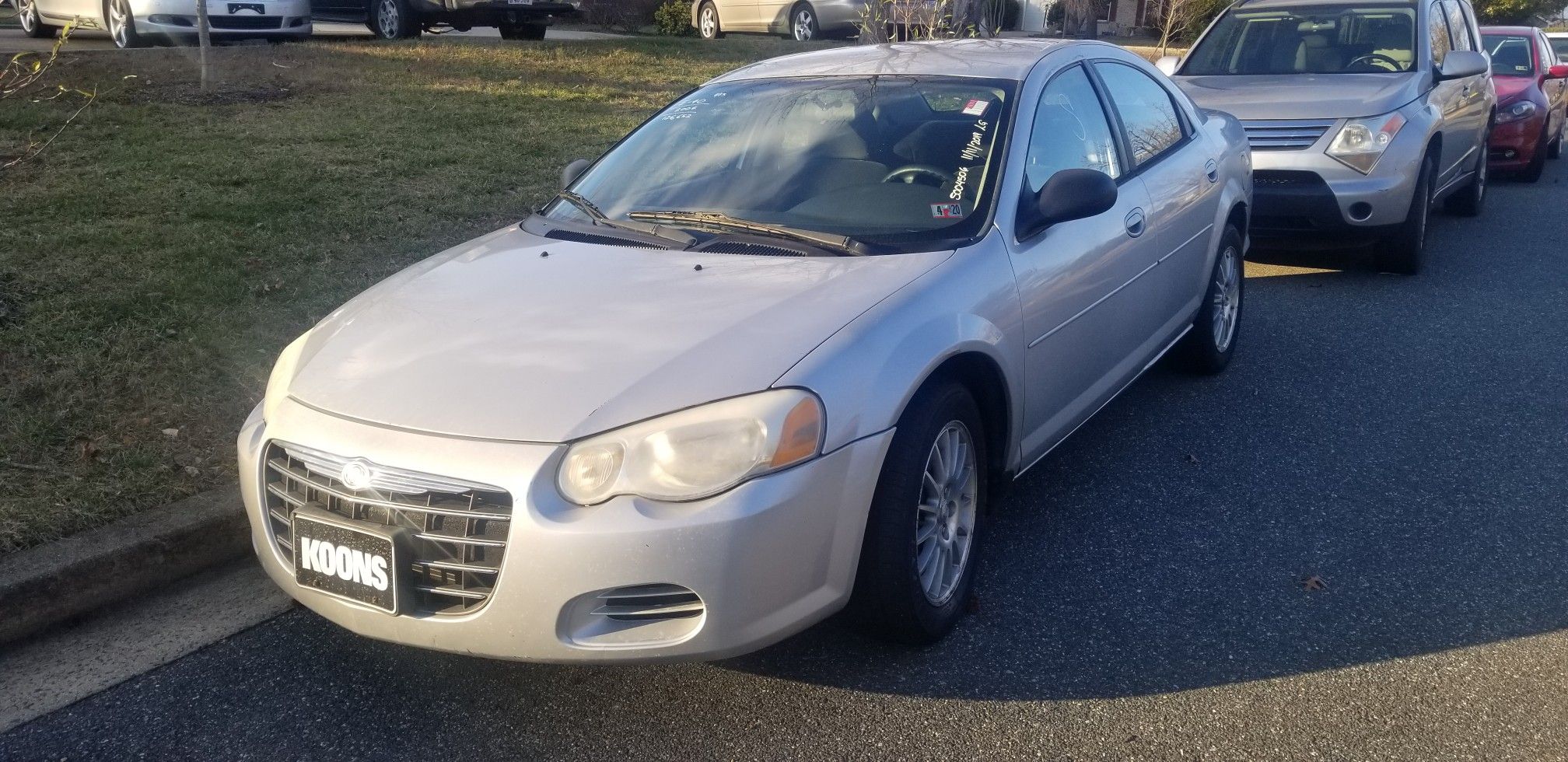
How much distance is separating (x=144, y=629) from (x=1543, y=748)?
12.1 feet

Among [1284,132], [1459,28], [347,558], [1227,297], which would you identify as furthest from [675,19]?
[347,558]

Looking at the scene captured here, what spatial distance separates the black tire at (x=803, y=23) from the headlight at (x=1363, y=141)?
1160 cm

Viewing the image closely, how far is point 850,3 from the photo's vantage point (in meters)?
17.8

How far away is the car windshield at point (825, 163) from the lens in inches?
159

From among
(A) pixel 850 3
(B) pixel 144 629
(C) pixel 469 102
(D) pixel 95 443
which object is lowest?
(B) pixel 144 629

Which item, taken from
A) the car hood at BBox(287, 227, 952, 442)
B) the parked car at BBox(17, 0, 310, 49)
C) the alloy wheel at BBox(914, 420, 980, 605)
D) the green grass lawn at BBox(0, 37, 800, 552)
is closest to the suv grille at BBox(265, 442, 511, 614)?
the car hood at BBox(287, 227, 952, 442)

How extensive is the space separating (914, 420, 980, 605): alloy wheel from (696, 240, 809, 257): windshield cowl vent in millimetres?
715

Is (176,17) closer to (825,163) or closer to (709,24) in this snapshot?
(709,24)

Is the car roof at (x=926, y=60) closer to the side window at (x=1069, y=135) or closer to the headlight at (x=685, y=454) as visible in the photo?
the side window at (x=1069, y=135)

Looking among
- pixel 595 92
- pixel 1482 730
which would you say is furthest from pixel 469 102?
pixel 1482 730

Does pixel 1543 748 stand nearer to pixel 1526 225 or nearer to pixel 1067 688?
pixel 1067 688

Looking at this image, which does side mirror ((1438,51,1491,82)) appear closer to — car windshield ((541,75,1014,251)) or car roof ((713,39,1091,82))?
car roof ((713,39,1091,82))

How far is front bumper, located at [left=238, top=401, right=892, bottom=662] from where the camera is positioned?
9.26 feet

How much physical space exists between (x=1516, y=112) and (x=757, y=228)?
11.2 metres
